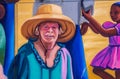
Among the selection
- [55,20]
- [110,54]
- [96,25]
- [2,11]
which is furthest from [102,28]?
[2,11]

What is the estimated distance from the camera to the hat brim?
1.29 m

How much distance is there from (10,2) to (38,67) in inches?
13.9

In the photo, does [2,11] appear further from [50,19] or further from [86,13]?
[86,13]

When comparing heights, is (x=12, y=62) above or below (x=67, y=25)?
below

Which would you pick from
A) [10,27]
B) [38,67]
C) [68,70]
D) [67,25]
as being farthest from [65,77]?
[10,27]

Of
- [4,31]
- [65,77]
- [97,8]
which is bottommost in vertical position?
[65,77]

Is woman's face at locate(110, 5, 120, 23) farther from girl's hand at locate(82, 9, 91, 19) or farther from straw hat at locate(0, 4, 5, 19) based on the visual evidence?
straw hat at locate(0, 4, 5, 19)

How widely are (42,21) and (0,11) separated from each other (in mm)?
215

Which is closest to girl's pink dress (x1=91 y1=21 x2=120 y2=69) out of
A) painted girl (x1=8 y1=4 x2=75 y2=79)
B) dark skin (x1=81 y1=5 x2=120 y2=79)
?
dark skin (x1=81 y1=5 x2=120 y2=79)

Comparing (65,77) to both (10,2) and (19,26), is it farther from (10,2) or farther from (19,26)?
(10,2)

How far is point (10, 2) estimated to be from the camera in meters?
1.30

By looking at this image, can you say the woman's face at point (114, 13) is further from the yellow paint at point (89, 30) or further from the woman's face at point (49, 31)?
the woman's face at point (49, 31)

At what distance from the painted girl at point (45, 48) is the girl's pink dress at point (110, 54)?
0.15 meters

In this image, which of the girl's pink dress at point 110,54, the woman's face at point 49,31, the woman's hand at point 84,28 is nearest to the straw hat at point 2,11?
the woman's face at point 49,31
